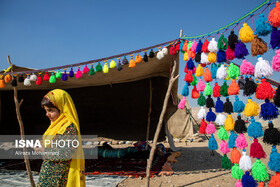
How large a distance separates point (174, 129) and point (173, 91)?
20.2 ft

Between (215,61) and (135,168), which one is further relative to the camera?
(135,168)

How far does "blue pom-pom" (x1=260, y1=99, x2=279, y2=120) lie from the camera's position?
1745 millimetres

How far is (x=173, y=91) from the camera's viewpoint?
15.9 ft

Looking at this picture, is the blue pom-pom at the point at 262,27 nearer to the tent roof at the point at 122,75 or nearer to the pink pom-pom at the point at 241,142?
the pink pom-pom at the point at 241,142

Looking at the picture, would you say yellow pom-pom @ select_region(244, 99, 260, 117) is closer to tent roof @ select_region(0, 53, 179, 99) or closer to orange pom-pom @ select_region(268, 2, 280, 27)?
orange pom-pom @ select_region(268, 2, 280, 27)

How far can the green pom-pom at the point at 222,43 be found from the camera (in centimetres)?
235

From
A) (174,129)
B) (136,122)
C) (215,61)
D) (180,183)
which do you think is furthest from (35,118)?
(174,129)

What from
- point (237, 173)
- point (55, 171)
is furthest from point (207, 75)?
point (55, 171)

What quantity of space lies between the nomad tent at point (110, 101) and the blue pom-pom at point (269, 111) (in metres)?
2.27

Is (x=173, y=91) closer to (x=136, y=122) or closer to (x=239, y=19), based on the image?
(x=136, y=122)

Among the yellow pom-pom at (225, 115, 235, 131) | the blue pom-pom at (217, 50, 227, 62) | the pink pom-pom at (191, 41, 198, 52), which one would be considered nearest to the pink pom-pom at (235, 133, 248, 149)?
the yellow pom-pom at (225, 115, 235, 131)

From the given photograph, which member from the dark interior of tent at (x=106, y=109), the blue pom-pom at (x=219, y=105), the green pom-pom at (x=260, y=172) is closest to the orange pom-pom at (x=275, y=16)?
the blue pom-pom at (x=219, y=105)

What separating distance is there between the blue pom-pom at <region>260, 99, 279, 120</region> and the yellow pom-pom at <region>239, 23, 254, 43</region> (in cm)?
69

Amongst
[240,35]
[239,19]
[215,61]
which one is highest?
[239,19]
